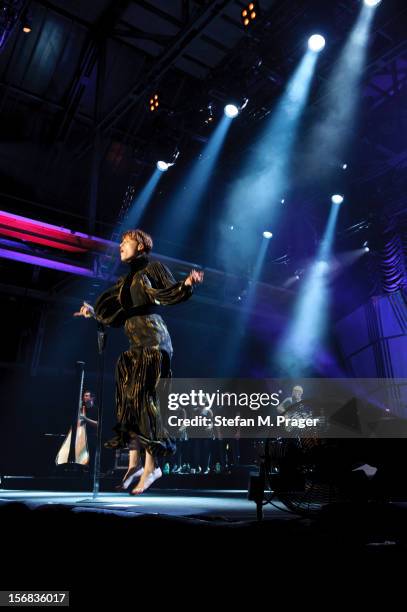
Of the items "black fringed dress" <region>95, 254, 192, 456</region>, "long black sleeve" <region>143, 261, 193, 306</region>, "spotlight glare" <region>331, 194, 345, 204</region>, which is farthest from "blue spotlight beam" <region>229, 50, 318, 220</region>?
"black fringed dress" <region>95, 254, 192, 456</region>

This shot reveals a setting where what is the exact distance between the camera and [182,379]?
1385 cm

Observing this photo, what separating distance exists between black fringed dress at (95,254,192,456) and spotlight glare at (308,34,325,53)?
18.0ft

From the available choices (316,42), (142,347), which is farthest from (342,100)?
(142,347)

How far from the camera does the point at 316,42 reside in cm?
719

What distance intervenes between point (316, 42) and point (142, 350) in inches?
246

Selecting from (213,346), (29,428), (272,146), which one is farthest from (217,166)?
(29,428)

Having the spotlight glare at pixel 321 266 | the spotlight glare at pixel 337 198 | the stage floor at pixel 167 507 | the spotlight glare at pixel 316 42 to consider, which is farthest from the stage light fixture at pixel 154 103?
the stage floor at pixel 167 507

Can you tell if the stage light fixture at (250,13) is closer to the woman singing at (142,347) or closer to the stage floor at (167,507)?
the woman singing at (142,347)

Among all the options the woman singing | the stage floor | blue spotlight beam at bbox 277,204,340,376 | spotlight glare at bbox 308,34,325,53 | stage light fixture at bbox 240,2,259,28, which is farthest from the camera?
blue spotlight beam at bbox 277,204,340,376

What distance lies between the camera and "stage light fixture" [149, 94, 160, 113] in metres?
8.58

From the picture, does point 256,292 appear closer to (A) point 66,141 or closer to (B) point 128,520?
(A) point 66,141

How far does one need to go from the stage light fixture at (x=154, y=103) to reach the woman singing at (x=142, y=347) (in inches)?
226

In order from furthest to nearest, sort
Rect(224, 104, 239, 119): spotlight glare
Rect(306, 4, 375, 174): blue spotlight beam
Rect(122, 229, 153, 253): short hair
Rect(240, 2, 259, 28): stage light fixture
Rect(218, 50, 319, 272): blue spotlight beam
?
Rect(224, 104, 239, 119): spotlight glare
Rect(218, 50, 319, 272): blue spotlight beam
Rect(306, 4, 375, 174): blue spotlight beam
Rect(240, 2, 259, 28): stage light fixture
Rect(122, 229, 153, 253): short hair

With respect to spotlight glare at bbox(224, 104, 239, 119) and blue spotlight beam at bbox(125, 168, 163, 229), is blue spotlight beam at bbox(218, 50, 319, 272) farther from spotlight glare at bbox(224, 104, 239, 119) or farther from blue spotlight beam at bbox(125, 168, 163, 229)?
blue spotlight beam at bbox(125, 168, 163, 229)
